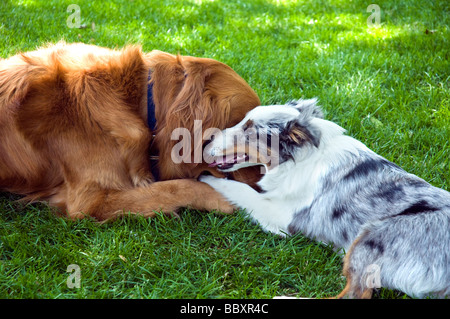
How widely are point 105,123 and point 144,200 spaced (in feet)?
2.05

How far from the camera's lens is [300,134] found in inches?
120

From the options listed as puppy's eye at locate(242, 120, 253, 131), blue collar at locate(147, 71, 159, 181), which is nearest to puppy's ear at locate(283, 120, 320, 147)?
puppy's eye at locate(242, 120, 253, 131)

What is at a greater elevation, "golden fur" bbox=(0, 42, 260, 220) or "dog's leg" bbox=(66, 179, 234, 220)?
"golden fur" bbox=(0, 42, 260, 220)

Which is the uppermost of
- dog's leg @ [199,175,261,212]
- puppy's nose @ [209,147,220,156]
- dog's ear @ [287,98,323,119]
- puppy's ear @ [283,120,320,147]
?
dog's ear @ [287,98,323,119]

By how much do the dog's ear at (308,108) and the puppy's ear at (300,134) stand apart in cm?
10

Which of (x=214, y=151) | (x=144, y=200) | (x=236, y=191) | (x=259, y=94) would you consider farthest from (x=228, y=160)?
(x=259, y=94)

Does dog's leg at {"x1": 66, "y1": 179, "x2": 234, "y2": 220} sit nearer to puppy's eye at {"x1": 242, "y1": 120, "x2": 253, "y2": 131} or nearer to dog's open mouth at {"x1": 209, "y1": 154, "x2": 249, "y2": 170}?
dog's open mouth at {"x1": 209, "y1": 154, "x2": 249, "y2": 170}

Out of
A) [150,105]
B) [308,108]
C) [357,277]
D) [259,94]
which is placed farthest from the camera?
[259,94]

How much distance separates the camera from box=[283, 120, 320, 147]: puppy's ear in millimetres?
3066

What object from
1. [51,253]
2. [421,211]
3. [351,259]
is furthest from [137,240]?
[421,211]

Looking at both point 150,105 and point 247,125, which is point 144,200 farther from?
point 247,125

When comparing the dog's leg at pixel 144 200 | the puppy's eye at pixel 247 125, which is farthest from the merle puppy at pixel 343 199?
the dog's leg at pixel 144 200

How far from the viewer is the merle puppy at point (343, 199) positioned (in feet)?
8.08
